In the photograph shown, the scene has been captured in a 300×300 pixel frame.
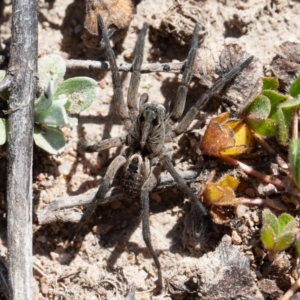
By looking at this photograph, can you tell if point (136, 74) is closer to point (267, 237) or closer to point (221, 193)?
point (221, 193)

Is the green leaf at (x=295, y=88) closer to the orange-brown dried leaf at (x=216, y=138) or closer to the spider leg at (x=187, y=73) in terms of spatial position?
the orange-brown dried leaf at (x=216, y=138)

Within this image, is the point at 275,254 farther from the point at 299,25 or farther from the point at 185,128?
the point at 299,25

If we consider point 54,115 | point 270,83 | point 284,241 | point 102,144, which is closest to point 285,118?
point 270,83

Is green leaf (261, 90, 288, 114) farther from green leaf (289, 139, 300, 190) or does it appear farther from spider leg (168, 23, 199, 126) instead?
spider leg (168, 23, 199, 126)

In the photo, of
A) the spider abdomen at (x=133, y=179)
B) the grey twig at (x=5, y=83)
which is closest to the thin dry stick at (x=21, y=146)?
the grey twig at (x=5, y=83)

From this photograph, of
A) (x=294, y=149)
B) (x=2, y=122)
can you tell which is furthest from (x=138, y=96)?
(x=294, y=149)

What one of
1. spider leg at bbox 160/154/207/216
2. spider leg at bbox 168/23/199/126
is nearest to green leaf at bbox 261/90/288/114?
Result: spider leg at bbox 168/23/199/126

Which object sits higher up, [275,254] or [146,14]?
[146,14]
